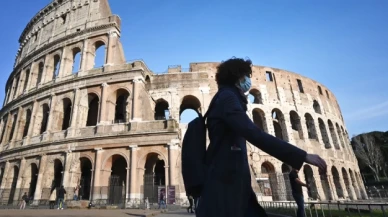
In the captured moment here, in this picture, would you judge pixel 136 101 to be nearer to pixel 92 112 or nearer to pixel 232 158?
pixel 92 112

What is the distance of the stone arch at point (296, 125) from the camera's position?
22975 mm

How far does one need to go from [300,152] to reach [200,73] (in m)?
19.5

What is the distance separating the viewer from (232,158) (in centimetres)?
142

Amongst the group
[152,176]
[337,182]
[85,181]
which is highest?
[85,181]

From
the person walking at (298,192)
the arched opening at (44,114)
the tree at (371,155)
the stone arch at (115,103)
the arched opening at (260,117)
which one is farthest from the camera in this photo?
the tree at (371,155)

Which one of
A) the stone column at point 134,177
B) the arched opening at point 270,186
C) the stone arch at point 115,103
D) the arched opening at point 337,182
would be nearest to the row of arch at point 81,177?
the stone column at point 134,177

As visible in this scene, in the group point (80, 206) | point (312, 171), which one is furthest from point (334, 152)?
point (80, 206)

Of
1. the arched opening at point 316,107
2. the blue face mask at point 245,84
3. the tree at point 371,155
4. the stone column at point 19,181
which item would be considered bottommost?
the blue face mask at point 245,84

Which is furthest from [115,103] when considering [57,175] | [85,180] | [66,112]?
[57,175]

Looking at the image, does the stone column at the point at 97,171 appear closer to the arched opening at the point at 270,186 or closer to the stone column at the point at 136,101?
the stone column at the point at 136,101

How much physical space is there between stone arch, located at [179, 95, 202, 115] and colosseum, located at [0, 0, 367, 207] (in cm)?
10

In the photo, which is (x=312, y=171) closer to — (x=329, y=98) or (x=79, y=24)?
(x=329, y=98)

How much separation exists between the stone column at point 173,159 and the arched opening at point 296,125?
13015 mm

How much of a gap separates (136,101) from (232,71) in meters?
15.7
